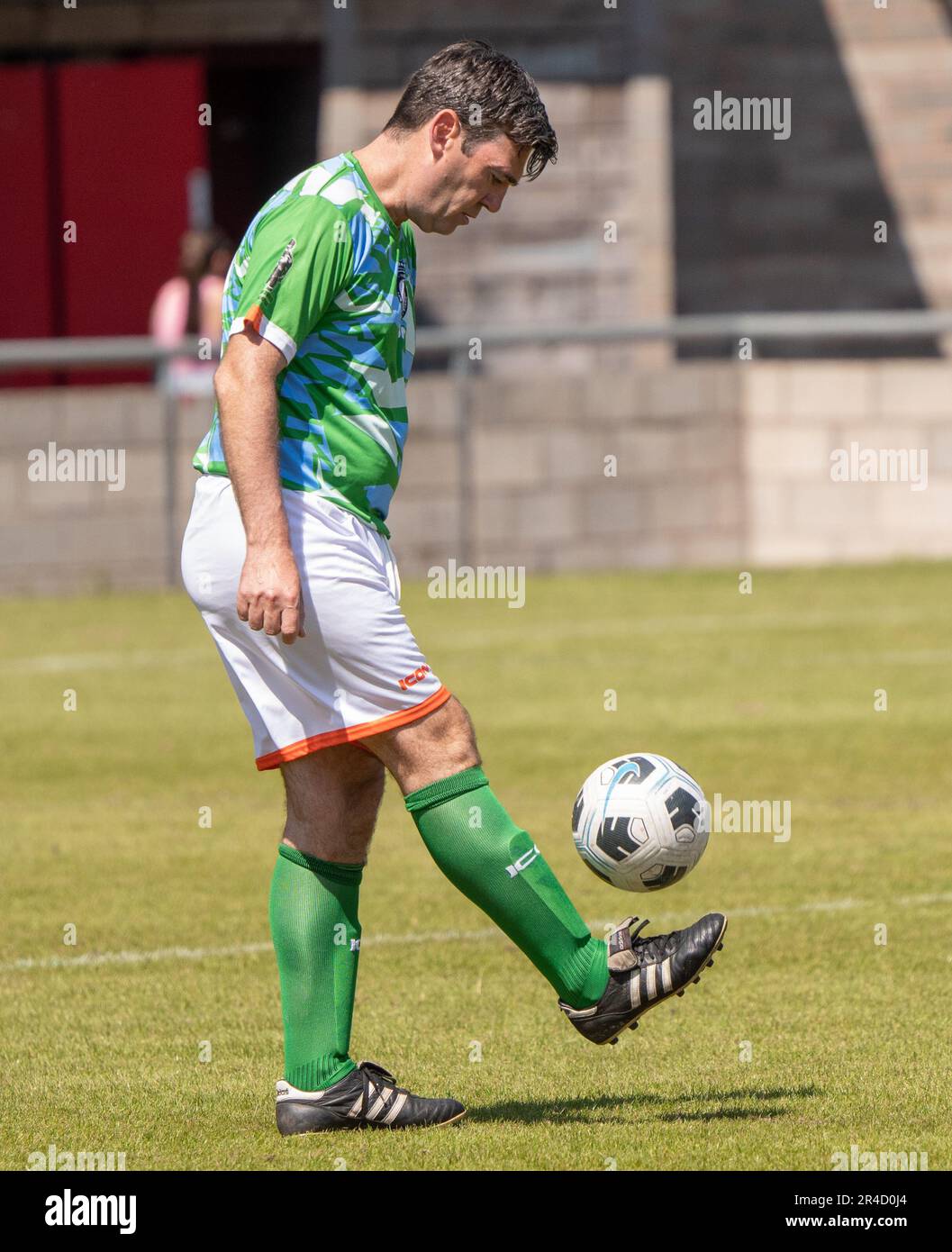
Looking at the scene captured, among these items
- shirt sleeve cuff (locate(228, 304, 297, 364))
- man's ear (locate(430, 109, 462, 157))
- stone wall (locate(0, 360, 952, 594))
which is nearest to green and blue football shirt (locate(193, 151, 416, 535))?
shirt sleeve cuff (locate(228, 304, 297, 364))

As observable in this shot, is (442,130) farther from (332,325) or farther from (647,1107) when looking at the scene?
(647,1107)

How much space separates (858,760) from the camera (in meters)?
10.2

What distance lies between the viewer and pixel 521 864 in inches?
192

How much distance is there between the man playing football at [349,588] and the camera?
4.76m

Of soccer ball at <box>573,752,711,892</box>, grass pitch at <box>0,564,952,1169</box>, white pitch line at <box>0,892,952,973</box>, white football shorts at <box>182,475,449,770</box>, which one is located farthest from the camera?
white pitch line at <box>0,892,952,973</box>

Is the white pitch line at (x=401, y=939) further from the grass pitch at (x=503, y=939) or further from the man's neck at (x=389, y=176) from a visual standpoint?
the man's neck at (x=389, y=176)

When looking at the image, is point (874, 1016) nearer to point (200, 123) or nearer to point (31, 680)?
point (31, 680)

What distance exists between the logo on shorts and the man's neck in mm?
956

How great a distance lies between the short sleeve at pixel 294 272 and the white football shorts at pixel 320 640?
0.35 meters

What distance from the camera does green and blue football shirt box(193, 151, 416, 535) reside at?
477 centimetres

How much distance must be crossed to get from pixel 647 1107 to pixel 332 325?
184 centimetres

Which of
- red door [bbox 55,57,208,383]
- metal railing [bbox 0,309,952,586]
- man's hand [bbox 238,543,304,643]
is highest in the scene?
red door [bbox 55,57,208,383]

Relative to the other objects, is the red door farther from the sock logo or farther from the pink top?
the sock logo

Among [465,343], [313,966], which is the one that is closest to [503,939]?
[313,966]
